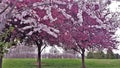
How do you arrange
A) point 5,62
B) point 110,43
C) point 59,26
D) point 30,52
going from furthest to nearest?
point 30,52, point 5,62, point 110,43, point 59,26

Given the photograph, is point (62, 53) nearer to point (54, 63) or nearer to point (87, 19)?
point (54, 63)

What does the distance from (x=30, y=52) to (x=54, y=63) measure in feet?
25.9

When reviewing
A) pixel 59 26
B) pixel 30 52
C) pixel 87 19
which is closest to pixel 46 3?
pixel 59 26

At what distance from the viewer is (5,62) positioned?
32938 mm

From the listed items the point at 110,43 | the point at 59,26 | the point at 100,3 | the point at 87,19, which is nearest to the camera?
the point at 100,3

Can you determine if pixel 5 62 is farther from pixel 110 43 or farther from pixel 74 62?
pixel 110 43

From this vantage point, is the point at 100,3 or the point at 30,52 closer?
the point at 100,3

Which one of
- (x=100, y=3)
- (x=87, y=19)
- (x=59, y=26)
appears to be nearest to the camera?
(x=100, y=3)

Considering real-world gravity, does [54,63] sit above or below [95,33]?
below

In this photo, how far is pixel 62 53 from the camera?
41.1 m

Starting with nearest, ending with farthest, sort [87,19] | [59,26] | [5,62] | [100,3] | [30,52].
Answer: [100,3], [59,26], [87,19], [5,62], [30,52]

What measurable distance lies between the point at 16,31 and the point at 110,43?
29.1 feet

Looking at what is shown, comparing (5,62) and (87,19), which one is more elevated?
(87,19)

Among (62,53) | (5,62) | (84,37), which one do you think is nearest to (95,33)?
(84,37)
